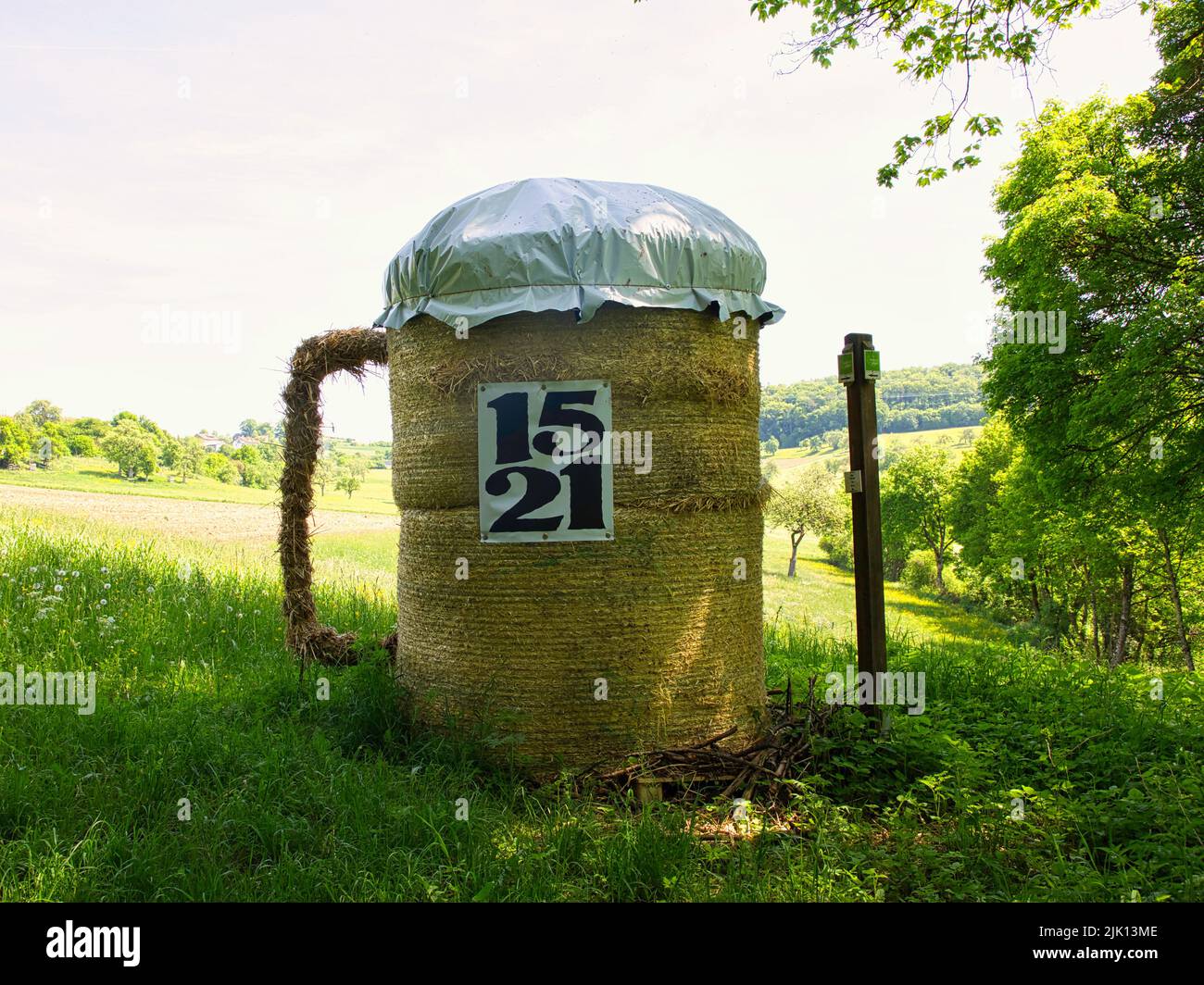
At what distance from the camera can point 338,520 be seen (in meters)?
28.9

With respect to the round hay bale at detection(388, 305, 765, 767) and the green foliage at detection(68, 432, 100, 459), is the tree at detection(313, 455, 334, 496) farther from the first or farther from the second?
the green foliage at detection(68, 432, 100, 459)

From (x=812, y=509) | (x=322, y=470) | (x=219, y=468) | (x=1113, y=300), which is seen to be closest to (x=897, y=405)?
(x=812, y=509)

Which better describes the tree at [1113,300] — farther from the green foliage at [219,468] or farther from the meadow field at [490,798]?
the green foliage at [219,468]

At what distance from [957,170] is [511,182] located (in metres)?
5.54

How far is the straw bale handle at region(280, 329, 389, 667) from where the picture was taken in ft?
24.2

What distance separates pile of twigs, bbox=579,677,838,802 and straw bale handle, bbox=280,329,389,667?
3281mm

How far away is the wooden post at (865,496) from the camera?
18.4ft

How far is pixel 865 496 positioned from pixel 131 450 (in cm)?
4884

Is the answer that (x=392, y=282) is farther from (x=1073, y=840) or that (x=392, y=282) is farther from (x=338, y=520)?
(x=338, y=520)

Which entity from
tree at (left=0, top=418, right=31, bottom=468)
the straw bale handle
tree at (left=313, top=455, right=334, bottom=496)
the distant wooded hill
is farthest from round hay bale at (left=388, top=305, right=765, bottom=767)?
the distant wooded hill

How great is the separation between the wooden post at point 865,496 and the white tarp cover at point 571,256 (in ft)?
2.43

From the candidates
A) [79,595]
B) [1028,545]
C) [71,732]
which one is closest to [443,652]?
[71,732]

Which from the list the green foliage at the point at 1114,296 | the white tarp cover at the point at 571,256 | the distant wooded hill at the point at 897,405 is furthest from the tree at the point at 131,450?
the distant wooded hill at the point at 897,405
